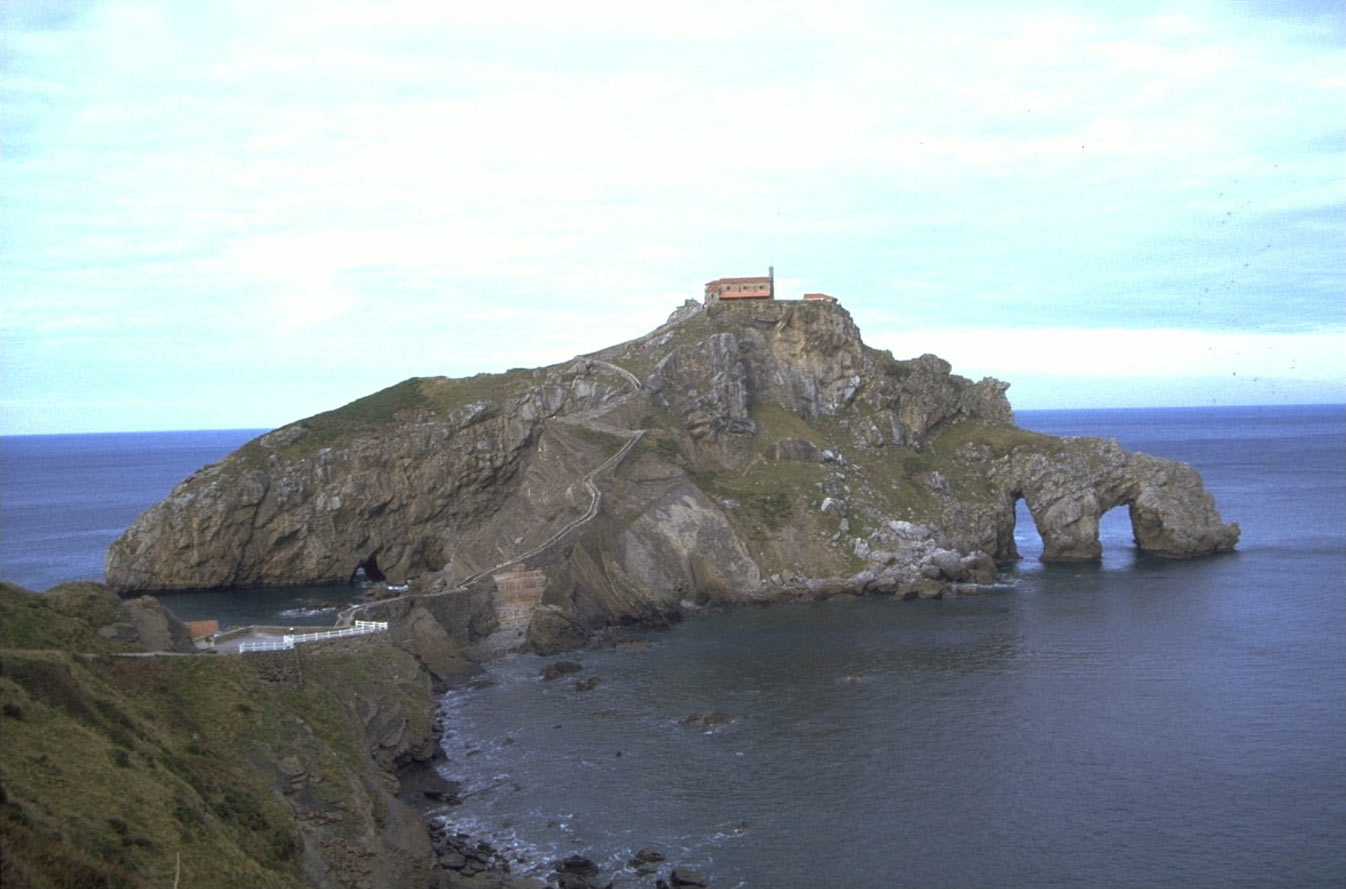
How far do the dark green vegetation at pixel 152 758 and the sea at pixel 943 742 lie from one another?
9.48m

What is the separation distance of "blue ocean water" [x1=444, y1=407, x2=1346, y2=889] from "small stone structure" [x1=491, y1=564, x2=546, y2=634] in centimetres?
753

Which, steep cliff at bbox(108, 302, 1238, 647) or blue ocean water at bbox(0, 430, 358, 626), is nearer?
blue ocean water at bbox(0, 430, 358, 626)

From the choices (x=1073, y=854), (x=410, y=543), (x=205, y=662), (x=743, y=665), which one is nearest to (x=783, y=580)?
(x=743, y=665)

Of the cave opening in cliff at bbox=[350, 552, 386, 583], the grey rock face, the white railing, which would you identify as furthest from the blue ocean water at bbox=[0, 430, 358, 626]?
the grey rock face

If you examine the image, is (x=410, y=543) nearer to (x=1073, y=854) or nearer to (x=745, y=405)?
(x=745, y=405)

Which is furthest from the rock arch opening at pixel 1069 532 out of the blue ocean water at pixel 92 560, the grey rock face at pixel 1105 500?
the blue ocean water at pixel 92 560

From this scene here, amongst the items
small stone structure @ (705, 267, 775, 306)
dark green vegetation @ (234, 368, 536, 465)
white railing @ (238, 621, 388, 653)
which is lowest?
white railing @ (238, 621, 388, 653)

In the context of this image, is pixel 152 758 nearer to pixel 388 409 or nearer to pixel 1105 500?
pixel 388 409

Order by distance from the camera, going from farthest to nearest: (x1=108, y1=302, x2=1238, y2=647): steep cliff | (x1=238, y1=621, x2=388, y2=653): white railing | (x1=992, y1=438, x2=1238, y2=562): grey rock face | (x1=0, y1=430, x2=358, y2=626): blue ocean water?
(x1=992, y1=438, x2=1238, y2=562): grey rock face < (x1=108, y1=302, x2=1238, y2=647): steep cliff < (x1=0, y1=430, x2=358, y2=626): blue ocean water < (x1=238, y1=621, x2=388, y2=653): white railing

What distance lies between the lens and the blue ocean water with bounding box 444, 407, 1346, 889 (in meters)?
44.8

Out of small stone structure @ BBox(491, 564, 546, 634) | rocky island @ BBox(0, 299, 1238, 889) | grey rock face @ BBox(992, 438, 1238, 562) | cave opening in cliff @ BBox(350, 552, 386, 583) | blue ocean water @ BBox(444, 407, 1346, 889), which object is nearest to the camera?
blue ocean water @ BBox(444, 407, 1346, 889)

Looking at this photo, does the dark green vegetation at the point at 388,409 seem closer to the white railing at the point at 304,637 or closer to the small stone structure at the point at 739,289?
the small stone structure at the point at 739,289

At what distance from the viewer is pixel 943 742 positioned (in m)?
57.5

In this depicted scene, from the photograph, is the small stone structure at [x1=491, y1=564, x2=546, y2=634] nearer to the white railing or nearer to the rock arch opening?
the white railing
